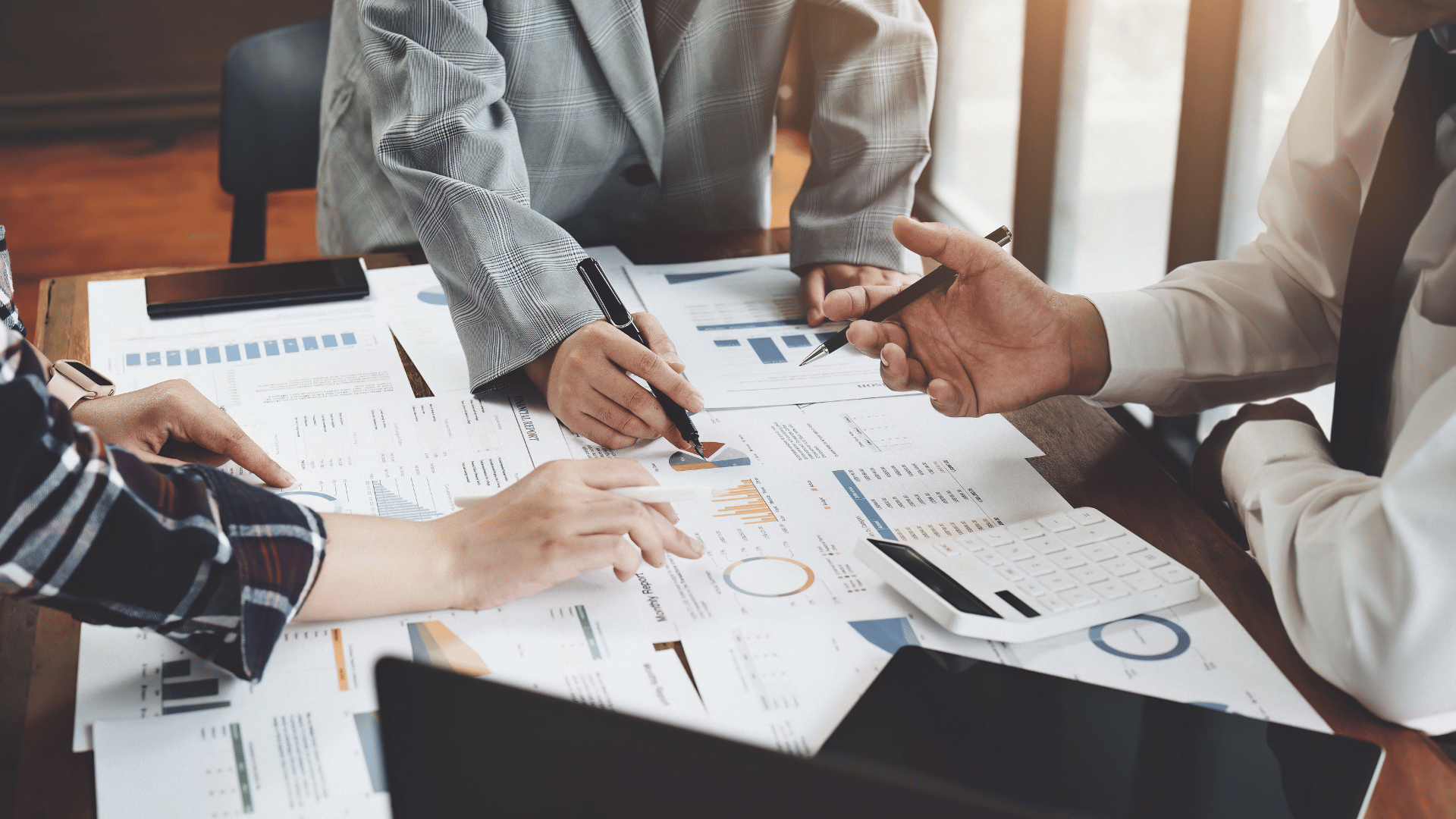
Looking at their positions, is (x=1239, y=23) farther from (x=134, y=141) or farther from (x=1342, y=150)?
(x=134, y=141)

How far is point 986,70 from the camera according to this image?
311 cm

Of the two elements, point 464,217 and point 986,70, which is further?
point 986,70

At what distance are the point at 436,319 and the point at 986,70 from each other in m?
2.33

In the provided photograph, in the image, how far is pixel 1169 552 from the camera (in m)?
0.79

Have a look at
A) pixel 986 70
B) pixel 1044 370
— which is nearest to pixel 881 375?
pixel 1044 370

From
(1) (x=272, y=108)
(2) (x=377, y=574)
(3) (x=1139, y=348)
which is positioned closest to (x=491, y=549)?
(2) (x=377, y=574)

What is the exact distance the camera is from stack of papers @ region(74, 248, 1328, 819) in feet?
1.93

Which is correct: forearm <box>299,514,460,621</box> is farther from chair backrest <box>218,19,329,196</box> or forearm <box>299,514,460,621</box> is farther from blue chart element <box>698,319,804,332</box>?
chair backrest <box>218,19,329,196</box>

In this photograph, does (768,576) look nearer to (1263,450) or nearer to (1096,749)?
(1096,749)

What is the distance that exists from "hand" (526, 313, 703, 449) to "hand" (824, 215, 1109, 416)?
20cm

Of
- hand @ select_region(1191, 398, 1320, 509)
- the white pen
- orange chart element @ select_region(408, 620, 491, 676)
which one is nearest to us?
orange chart element @ select_region(408, 620, 491, 676)

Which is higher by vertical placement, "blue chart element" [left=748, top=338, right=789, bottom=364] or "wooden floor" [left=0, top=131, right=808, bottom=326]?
"blue chart element" [left=748, top=338, right=789, bottom=364]

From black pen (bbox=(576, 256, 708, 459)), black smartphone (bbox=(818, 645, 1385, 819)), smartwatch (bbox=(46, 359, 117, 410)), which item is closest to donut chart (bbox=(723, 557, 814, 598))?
black smartphone (bbox=(818, 645, 1385, 819))

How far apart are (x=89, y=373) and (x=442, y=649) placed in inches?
21.6
